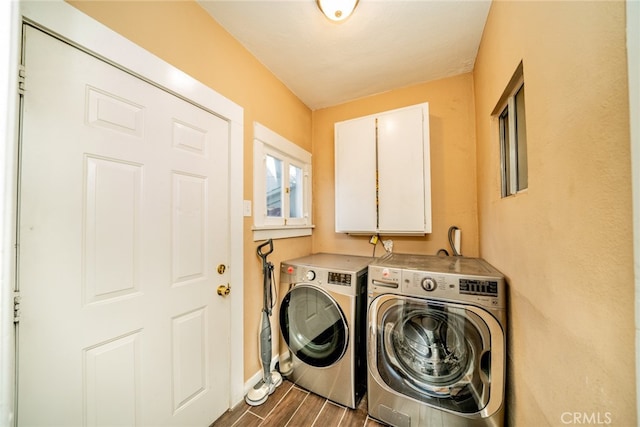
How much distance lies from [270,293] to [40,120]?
148 centimetres

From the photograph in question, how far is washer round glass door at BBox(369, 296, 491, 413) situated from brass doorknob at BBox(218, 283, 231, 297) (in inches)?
37.5

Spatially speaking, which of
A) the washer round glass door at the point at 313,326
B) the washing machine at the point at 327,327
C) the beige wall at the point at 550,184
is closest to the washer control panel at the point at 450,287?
the beige wall at the point at 550,184

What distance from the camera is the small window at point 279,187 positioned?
1.74m

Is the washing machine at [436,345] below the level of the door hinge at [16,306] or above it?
below

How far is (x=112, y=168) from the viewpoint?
37.9 inches

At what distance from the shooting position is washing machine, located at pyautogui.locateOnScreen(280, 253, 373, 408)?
1.50 metres

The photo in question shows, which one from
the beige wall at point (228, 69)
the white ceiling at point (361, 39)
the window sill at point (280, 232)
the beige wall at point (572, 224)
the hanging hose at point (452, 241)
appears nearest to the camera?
the beige wall at point (572, 224)

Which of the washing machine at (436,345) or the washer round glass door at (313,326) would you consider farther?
the washer round glass door at (313,326)

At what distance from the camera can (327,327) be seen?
1619 millimetres

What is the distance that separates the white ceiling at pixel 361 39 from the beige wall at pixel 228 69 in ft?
0.40

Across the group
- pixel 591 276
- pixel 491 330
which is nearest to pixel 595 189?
pixel 591 276

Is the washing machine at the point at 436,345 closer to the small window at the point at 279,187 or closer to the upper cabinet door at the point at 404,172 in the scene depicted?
the upper cabinet door at the point at 404,172

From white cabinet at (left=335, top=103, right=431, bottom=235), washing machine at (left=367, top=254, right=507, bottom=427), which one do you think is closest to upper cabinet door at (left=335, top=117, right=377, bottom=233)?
white cabinet at (left=335, top=103, right=431, bottom=235)

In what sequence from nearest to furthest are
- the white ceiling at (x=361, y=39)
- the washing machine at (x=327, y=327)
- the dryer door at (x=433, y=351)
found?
the dryer door at (x=433, y=351), the white ceiling at (x=361, y=39), the washing machine at (x=327, y=327)
